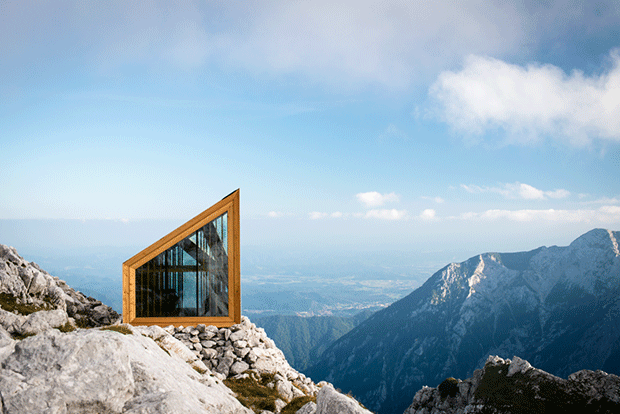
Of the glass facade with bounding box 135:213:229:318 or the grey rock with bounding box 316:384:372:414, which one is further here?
the glass facade with bounding box 135:213:229:318

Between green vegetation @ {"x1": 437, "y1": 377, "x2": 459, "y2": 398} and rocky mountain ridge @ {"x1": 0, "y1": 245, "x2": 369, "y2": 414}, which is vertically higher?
rocky mountain ridge @ {"x1": 0, "y1": 245, "x2": 369, "y2": 414}

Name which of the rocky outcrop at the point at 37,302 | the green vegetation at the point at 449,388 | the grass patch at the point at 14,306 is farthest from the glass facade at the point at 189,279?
the green vegetation at the point at 449,388

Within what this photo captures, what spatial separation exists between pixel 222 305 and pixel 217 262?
2.98 meters

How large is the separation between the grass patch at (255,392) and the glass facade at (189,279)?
21.7 feet

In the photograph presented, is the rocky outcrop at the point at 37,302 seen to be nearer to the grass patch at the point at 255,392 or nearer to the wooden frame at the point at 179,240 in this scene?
the wooden frame at the point at 179,240

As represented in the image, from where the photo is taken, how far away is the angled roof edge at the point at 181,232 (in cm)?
2416

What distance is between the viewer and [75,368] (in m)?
8.13

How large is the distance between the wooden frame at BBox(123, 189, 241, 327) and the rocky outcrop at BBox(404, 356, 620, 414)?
811 inches

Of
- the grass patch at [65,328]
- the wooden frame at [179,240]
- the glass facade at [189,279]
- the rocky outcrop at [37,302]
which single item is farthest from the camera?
the glass facade at [189,279]

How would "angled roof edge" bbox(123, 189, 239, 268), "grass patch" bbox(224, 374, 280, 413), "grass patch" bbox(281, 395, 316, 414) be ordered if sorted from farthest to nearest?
"angled roof edge" bbox(123, 189, 239, 268), "grass patch" bbox(281, 395, 316, 414), "grass patch" bbox(224, 374, 280, 413)

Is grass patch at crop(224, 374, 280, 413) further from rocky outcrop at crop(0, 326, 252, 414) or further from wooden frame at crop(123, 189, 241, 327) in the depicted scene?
wooden frame at crop(123, 189, 241, 327)

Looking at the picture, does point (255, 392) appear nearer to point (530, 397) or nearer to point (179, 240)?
point (179, 240)

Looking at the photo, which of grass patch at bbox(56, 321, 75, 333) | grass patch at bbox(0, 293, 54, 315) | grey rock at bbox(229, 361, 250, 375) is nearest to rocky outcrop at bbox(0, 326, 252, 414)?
grass patch at bbox(56, 321, 75, 333)

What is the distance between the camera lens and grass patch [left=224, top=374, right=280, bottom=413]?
1414 centimetres
